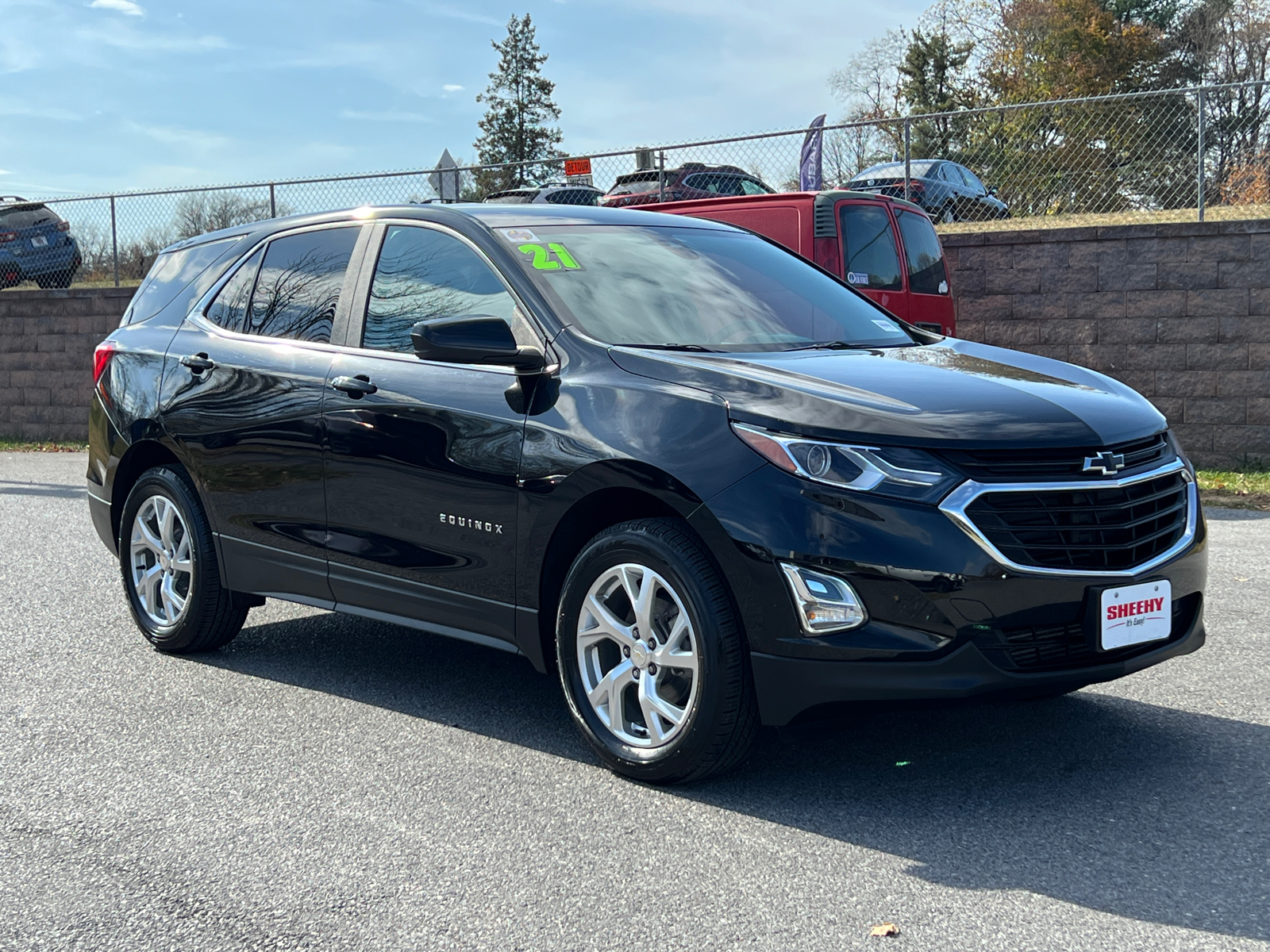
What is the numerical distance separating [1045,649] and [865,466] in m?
0.71

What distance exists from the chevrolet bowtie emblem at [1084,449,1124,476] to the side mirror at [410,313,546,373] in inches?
68.0

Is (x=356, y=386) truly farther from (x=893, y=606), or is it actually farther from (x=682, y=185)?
(x=682, y=185)

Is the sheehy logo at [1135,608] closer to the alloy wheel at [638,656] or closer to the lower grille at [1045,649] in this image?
the lower grille at [1045,649]

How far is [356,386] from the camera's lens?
16.2ft

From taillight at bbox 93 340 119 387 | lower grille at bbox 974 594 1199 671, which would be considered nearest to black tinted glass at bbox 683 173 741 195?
taillight at bbox 93 340 119 387

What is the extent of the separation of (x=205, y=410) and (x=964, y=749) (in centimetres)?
334

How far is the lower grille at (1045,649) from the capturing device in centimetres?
366

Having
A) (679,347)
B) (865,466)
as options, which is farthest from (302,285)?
(865,466)

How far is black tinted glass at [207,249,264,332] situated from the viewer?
583 cm

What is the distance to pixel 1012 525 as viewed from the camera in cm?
364

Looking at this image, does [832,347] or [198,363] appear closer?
[832,347]

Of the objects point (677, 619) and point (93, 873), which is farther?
point (677, 619)

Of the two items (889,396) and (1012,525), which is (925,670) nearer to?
(1012,525)

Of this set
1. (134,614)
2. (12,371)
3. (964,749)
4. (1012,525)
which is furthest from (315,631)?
(12,371)
